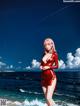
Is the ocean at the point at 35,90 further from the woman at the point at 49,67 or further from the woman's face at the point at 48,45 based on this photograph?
the woman's face at the point at 48,45

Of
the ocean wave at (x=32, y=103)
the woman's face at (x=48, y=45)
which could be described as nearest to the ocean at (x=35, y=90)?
the ocean wave at (x=32, y=103)

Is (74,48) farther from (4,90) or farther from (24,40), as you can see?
(4,90)

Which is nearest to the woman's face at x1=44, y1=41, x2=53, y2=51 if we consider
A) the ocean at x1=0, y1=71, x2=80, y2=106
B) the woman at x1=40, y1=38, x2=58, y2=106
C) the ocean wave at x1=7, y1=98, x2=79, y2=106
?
the woman at x1=40, y1=38, x2=58, y2=106

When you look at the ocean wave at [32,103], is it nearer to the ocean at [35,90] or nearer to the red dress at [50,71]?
the ocean at [35,90]

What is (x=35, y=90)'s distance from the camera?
14.7ft

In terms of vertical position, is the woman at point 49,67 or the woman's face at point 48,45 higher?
the woman's face at point 48,45

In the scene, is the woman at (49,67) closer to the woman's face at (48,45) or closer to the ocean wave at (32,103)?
the woman's face at (48,45)

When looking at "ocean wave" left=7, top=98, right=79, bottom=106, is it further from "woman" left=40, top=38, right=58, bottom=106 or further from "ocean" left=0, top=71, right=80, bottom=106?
"woman" left=40, top=38, right=58, bottom=106

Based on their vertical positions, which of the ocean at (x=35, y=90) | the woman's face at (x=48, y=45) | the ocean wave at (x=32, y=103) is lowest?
the ocean wave at (x=32, y=103)

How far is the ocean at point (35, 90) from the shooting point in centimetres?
443

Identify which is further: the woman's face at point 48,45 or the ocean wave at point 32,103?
the ocean wave at point 32,103

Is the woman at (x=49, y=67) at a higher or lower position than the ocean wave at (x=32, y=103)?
higher

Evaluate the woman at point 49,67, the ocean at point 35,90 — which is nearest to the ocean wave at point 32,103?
the ocean at point 35,90

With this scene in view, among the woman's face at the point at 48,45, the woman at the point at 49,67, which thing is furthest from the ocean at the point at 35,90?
the woman's face at the point at 48,45
